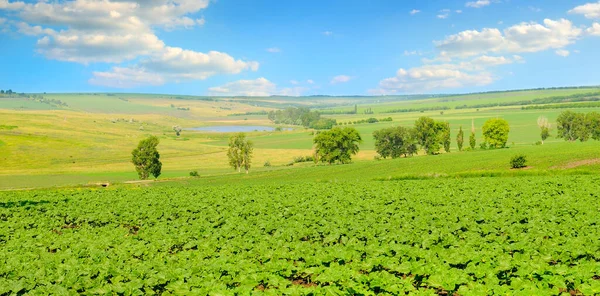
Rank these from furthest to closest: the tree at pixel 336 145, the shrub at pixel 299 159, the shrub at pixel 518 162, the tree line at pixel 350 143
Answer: the shrub at pixel 299 159 < the tree at pixel 336 145 < the tree line at pixel 350 143 < the shrub at pixel 518 162

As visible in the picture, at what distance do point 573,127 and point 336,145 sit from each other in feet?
281

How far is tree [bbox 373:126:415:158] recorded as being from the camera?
13825 centimetres

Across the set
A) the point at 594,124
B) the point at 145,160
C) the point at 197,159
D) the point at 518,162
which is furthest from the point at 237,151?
the point at 594,124

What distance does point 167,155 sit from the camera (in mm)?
162375

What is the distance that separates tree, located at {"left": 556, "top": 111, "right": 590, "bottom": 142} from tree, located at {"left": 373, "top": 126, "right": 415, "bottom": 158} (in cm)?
5463

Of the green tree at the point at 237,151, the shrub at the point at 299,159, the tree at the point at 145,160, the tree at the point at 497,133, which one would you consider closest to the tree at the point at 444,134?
the tree at the point at 497,133

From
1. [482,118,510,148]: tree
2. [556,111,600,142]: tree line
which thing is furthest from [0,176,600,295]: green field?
[556,111,600,142]: tree line

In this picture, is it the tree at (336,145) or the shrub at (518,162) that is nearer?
the shrub at (518,162)

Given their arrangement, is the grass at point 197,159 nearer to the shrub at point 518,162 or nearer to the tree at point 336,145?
the shrub at point 518,162

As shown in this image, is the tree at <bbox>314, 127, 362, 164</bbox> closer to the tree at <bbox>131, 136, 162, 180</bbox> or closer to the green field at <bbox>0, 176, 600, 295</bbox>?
the tree at <bbox>131, 136, 162, 180</bbox>

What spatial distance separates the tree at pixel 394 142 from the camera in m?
138

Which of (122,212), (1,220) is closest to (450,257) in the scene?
(122,212)

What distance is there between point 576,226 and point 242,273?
1774 centimetres

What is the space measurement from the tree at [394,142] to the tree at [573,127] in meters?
54.6
